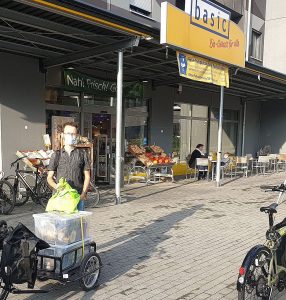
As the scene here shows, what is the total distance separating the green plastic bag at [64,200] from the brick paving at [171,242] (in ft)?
2.94

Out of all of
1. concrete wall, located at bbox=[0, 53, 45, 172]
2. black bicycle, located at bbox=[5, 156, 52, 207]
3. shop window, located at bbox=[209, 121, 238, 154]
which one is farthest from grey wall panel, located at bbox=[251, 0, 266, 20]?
black bicycle, located at bbox=[5, 156, 52, 207]

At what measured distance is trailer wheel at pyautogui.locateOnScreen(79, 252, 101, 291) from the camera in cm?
410

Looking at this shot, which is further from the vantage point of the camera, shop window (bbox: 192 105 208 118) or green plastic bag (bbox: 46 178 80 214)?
shop window (bbox: 192 105 208 118)

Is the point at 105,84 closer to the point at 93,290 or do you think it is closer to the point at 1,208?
the point at 1,208

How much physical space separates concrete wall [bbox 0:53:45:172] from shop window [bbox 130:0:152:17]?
4.28 meters

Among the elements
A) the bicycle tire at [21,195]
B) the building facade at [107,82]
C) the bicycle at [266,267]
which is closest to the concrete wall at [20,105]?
the building facade at [107,82]

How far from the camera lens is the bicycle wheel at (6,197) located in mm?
7750

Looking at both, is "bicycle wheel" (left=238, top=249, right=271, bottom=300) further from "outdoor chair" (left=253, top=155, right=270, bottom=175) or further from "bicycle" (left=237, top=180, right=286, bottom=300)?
"outdoor chair" (left=253, top=155, right=270, bottom=175)

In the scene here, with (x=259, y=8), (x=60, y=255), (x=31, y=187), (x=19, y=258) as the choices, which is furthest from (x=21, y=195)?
(x=259, y=8)

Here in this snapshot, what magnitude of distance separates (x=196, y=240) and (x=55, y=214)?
295 centimetres

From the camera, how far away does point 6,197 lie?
780 centimetres

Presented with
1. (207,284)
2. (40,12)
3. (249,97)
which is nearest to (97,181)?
(40,12)

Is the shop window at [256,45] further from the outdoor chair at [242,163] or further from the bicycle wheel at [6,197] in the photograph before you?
the bicycle wheel at [6,197]

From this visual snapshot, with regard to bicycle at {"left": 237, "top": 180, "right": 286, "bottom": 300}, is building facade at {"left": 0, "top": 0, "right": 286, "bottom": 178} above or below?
above
